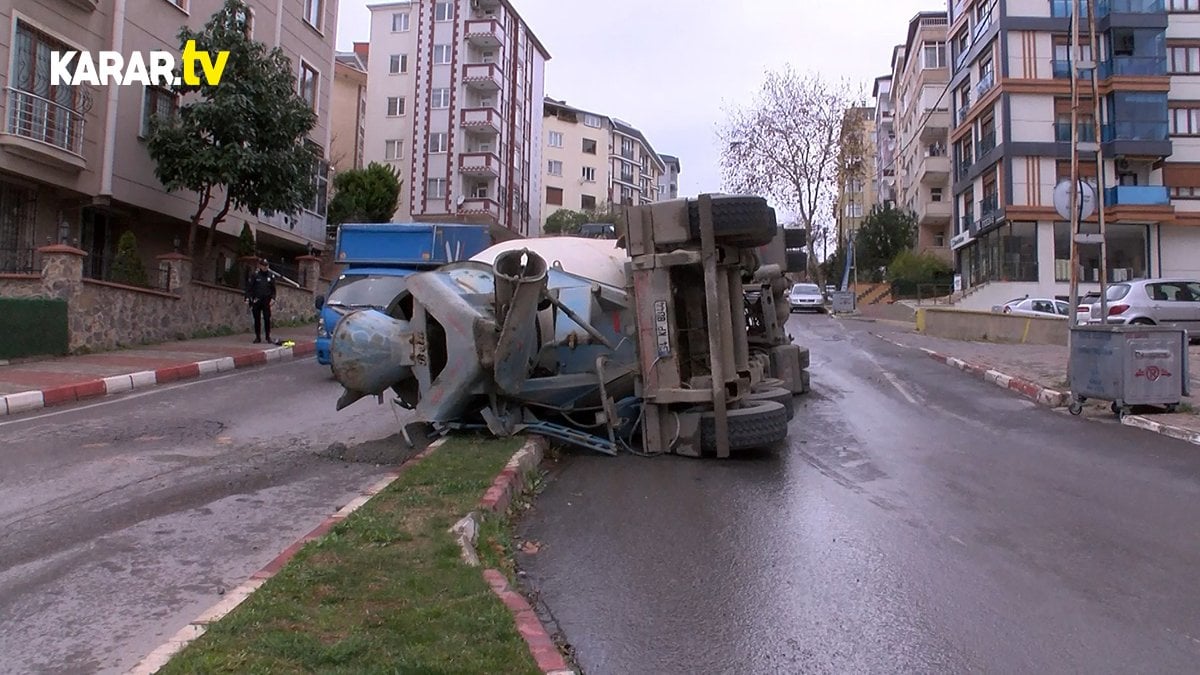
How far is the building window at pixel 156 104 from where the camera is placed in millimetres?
19391

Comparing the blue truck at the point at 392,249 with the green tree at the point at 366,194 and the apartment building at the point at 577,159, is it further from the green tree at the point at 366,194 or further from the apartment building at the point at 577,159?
the apartment building at the point at 577,159

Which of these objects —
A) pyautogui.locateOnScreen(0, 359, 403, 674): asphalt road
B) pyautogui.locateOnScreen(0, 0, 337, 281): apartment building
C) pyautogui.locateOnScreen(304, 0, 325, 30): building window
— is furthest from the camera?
pyautogui.locateOnScreen(304, 0, 325, 30): building window

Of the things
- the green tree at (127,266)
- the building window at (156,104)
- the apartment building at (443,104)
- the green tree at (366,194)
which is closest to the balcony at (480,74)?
the apartment building at (443,104)

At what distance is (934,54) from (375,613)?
57.0m

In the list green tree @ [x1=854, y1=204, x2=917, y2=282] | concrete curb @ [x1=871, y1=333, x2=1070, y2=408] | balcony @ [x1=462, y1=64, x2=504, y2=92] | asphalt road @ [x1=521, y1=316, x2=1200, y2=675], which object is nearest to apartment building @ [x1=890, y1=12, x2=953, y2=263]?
green tree @ [x1=854, y1=204, x2=917, y2=282]

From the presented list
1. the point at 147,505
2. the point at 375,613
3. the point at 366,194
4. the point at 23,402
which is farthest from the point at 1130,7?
the point at 375,613

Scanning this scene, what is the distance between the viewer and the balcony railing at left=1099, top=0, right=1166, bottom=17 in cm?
3747

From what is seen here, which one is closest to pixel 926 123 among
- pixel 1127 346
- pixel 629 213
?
pixel 1127 346

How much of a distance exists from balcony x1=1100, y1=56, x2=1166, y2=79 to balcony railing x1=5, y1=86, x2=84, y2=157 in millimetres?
39634

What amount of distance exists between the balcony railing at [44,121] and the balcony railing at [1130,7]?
132 feet

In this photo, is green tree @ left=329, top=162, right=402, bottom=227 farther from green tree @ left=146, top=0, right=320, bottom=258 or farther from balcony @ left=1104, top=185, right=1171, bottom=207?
balcony @ left=1104, top=185, right=1171, bottom=207

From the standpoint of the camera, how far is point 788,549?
5195mm

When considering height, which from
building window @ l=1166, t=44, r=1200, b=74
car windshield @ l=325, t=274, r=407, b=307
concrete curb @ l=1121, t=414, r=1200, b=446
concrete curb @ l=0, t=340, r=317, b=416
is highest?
building window @ l=1166, t=44, r=1200, b=74

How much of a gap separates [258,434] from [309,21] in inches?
865
